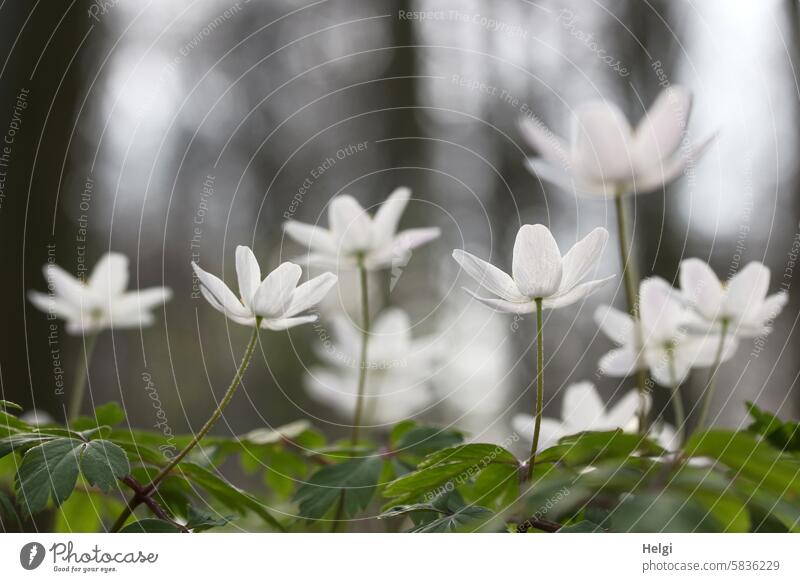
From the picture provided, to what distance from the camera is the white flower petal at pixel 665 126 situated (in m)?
0.42

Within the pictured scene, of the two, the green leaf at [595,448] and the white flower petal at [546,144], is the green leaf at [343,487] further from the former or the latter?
the white flower petal at [546,144]

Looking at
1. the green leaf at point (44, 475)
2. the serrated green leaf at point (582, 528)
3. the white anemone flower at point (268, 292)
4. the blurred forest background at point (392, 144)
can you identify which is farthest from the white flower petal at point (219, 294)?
the blurred forest background at point (392, 144)

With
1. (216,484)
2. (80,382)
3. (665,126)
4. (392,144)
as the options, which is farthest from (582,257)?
(392,144)

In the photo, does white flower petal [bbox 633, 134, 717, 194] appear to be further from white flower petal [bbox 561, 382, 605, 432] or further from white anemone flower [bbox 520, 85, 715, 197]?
white flower petal [bbox 561, 382, 605, 432]

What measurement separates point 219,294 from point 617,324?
285mm

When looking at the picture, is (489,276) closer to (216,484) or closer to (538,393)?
(538,393)

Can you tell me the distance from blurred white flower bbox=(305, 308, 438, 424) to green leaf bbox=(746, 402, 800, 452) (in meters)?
0.30

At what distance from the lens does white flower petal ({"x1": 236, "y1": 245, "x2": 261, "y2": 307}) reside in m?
0.38

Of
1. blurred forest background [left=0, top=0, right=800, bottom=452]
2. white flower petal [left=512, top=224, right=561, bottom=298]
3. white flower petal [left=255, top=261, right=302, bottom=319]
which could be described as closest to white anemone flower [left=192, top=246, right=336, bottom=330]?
white flower petal [left=255, top=261, right=302, bottom=319]

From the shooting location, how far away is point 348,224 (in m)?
0.53

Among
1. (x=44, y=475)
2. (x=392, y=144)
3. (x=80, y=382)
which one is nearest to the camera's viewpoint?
(x=44, y=475)

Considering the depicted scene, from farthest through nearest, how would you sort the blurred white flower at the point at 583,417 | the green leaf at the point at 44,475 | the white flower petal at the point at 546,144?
the blurred white flower at the point at 583,417, the white flower petal at the point at 546,144, the green leaf at the point at 44,475

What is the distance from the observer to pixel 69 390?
1440 mm

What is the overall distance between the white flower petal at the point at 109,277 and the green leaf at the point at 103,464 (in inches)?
10.9
